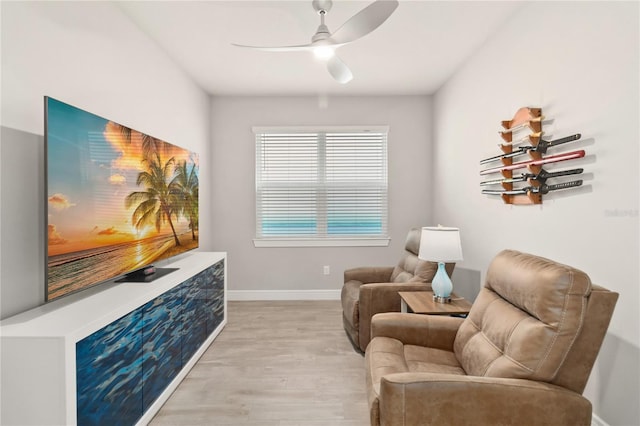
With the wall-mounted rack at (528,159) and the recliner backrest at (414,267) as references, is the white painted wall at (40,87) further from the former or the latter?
the wall-mounted rack at (528,159)

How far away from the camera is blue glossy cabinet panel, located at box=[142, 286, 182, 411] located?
1.99 m

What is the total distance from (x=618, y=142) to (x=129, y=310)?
2.60 metres

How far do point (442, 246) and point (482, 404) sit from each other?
4.45 feet

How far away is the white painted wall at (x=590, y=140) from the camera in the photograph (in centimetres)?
165

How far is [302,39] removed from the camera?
2943 mm

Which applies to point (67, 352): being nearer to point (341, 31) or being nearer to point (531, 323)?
point (531, 323)

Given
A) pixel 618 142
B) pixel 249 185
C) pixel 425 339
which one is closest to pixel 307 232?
pixel 249 185

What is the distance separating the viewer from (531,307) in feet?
4.99

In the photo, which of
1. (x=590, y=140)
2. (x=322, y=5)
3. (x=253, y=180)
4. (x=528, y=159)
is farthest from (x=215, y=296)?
(x=590, y=140)

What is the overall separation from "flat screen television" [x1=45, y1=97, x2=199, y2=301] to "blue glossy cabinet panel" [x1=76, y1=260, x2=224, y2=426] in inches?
11.0

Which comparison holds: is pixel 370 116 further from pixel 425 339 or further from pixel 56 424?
pixel 56 424

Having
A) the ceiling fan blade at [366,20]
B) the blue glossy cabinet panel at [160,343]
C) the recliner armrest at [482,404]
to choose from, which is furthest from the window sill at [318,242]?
the recliner armrest at [482,404]

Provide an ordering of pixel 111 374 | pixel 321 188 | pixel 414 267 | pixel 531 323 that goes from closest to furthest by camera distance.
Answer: pixel 531 323 < pixel 111 374 < pixel 414 267 < pixel 321 188

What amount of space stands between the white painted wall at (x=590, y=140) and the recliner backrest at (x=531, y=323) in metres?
0.45
